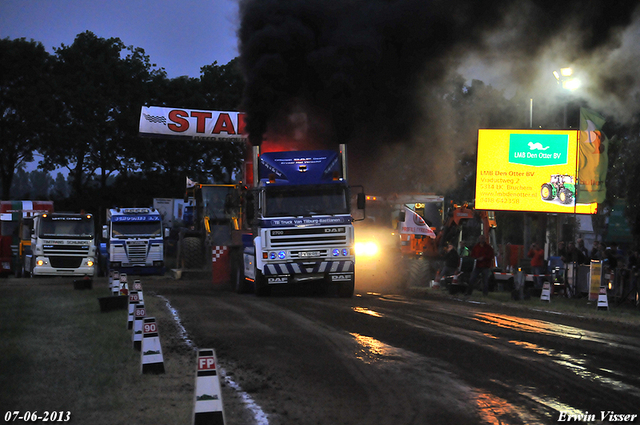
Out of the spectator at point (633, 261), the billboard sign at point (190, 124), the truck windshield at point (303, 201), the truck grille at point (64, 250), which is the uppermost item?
the billboard sign at point (190, 124)

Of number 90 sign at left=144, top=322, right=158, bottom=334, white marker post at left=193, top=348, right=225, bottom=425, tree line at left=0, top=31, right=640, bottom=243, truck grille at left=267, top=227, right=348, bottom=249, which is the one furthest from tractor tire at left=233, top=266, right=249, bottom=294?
tree line at left=0, top=31, right=640, bottom=243

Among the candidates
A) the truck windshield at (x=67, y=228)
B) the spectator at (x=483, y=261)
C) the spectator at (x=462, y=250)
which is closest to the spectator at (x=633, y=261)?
the spectator at (x=483, y=261)

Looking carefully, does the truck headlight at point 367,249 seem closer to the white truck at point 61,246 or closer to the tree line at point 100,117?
the white truck at point 61,246

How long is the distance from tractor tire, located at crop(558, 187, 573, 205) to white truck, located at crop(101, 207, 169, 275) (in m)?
15.4

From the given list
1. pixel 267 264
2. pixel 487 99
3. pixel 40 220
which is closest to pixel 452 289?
pixel 267 264

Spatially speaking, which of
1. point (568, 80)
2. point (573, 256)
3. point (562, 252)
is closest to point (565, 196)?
point (562, 252)

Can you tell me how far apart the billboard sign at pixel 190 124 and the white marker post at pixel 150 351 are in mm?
26475

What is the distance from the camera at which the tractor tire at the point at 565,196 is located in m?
23.4

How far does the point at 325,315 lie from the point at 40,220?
1666 cm

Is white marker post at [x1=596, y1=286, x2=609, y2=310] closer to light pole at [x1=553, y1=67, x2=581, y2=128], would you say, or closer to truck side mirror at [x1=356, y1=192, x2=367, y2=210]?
light pole at [x1=553, y1=67, x2=581, y2=128]

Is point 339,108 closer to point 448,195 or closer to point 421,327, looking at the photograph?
point 421,327

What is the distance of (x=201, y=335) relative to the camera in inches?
436

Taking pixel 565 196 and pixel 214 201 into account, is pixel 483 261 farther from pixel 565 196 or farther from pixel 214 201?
pixel 214 201

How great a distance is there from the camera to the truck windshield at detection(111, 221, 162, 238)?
95.3ft
